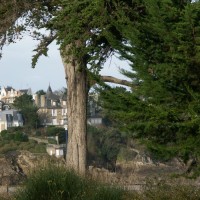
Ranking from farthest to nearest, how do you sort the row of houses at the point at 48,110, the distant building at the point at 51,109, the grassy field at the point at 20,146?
the distant building at the point at 51,109
the row of houses at the point at 48,110
the grassy field at the point at 20,146

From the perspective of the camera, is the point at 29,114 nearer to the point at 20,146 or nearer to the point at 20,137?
the point at 20,137

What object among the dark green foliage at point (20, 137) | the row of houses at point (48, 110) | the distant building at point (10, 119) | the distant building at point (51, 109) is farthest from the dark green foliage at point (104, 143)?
the distant building at point (51, 109)

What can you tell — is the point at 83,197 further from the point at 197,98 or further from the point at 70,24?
the point at 70,24

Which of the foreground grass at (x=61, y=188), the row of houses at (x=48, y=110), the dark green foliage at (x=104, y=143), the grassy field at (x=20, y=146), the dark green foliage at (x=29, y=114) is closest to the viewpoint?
the foreground grass at (x=61, y=188)

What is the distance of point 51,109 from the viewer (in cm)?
10512

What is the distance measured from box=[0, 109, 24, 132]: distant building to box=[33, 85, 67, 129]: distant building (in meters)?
3.60

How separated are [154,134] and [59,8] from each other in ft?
16.7

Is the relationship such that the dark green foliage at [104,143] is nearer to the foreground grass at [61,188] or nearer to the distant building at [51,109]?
the distant building at [51,109]

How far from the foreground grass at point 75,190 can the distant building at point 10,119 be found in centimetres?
7501

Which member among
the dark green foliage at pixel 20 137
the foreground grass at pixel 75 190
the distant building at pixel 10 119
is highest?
the distant building at pixel 10 119

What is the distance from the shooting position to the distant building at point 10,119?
89.8 m

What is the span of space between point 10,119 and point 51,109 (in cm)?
1219

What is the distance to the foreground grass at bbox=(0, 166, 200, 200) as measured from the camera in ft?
41.7

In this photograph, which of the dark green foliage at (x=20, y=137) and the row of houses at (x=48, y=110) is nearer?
the dark green foliage at (x=20, y=137)
